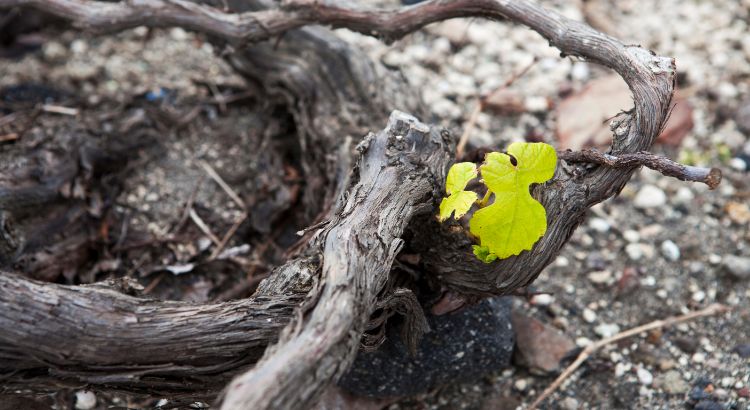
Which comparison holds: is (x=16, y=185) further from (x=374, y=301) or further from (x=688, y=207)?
(x=688, y=207)

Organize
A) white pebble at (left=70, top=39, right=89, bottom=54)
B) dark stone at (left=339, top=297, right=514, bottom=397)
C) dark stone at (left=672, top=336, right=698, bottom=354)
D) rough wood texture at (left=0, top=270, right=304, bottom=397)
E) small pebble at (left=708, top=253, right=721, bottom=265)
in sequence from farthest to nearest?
1. white pebble at (left=70, top=39, right=89, bottom=54)
2. small pebble at (left=708, top=253, right=721, bottom=265)
3. dark stone at (left=672, top=336, right=698, bottom=354)
4. dark stone at (left=339, top=297, right=514, bottom=397)
5. rough wood texture at (left=0, top=270, right=304, bottom=397)

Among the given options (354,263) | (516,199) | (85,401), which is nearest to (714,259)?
(516,199)

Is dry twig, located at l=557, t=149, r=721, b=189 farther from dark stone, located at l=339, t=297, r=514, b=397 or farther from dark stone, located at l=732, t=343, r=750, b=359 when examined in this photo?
dark stone, located at l=732, t=343, r=750, b=359

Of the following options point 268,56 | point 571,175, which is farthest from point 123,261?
point 571,175

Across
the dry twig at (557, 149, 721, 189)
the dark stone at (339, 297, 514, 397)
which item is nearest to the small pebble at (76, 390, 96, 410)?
the dark stone at (339, 297, 514, 397)

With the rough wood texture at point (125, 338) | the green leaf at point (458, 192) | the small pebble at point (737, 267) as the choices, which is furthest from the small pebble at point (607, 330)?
the rough wood texture at point (125, 338)

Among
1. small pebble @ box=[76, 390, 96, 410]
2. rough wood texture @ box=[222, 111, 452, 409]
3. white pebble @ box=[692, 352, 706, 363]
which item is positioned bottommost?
small pebble @ box=[76, 390, 96, 410]

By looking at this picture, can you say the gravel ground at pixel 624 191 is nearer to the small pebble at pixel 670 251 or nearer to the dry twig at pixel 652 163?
the small pebble at pixel 670 251
